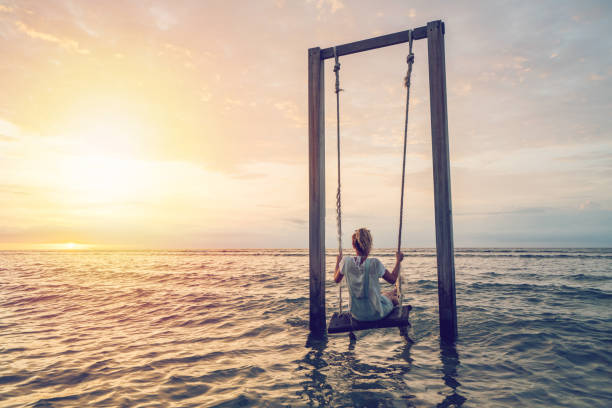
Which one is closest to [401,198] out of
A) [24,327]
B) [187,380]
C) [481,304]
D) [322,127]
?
[322,127]

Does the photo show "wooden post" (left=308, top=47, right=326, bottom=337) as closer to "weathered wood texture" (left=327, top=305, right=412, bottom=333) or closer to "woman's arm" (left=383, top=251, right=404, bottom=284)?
"weathered wood texture" (left=327, top=305, right=412, bottom=333)

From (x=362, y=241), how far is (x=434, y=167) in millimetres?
1681

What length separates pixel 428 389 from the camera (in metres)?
4.00

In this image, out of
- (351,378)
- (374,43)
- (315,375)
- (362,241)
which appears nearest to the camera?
(351,378)

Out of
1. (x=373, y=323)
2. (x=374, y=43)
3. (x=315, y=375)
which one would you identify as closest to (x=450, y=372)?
(x=373, y=323)

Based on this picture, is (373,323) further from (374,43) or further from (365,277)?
(374,43)

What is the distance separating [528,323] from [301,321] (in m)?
4.72

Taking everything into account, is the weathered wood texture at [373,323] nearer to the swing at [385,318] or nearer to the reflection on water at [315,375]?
the swing at [385,318]

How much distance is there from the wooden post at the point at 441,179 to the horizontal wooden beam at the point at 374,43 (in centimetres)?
18

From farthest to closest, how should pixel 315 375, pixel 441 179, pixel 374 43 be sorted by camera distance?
pixel 374 43, pixel 441 179, pixel 315 375

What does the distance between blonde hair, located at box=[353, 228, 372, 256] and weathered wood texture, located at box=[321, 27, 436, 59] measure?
316 centimetres

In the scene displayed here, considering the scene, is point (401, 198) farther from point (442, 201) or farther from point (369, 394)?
point (369, 394)

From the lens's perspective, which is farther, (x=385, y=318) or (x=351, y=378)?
(x=385, y=318)

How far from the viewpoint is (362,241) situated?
4.78 m
